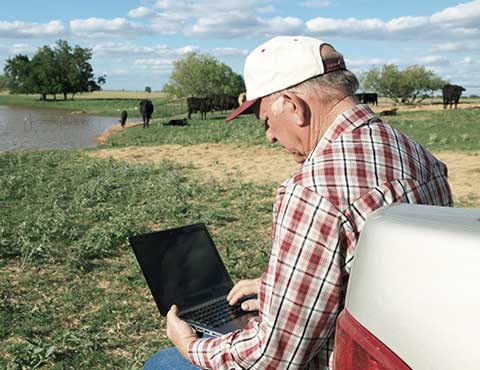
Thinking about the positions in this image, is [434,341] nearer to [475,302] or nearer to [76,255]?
[475,302]

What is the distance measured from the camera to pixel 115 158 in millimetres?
16484

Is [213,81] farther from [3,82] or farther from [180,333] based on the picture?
[180,333]

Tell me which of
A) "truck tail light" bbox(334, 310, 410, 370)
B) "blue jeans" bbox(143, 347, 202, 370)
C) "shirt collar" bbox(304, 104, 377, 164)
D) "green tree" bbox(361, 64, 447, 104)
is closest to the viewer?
"truck tail light" bbox(334, 310, 410, 370)

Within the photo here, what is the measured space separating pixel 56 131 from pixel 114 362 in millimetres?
32763

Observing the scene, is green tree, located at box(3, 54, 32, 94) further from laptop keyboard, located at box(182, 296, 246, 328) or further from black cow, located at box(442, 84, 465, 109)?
laptop keyboard, located at box(182, 296, 246, 328)

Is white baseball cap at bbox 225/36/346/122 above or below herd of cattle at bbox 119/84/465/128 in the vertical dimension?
above

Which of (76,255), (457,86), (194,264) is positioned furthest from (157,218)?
(457,86)

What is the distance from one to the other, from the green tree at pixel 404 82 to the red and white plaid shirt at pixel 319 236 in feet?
245

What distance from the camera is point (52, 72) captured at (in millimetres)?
96688

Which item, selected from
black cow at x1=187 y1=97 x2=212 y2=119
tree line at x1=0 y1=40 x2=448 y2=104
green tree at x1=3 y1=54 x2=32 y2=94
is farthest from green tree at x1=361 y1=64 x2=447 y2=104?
green tree at x1=3 y1=54 x2=32 y2=94

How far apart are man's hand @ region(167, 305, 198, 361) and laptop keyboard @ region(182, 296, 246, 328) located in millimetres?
180

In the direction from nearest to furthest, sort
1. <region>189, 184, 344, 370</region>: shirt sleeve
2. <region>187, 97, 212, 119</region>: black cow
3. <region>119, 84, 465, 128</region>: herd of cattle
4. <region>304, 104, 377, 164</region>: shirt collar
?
<region>189, 184, 344, 370</region>: shirt sleeve, <region>304, 104, 377, 164</region>: shirt collar, <region>119, 84, 465, 128</region>: herd of cattle, <region>187, 97, 212, 119</region>: black cow

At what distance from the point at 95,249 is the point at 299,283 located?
5152 mm

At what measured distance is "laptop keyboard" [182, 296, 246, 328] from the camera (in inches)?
96.3
